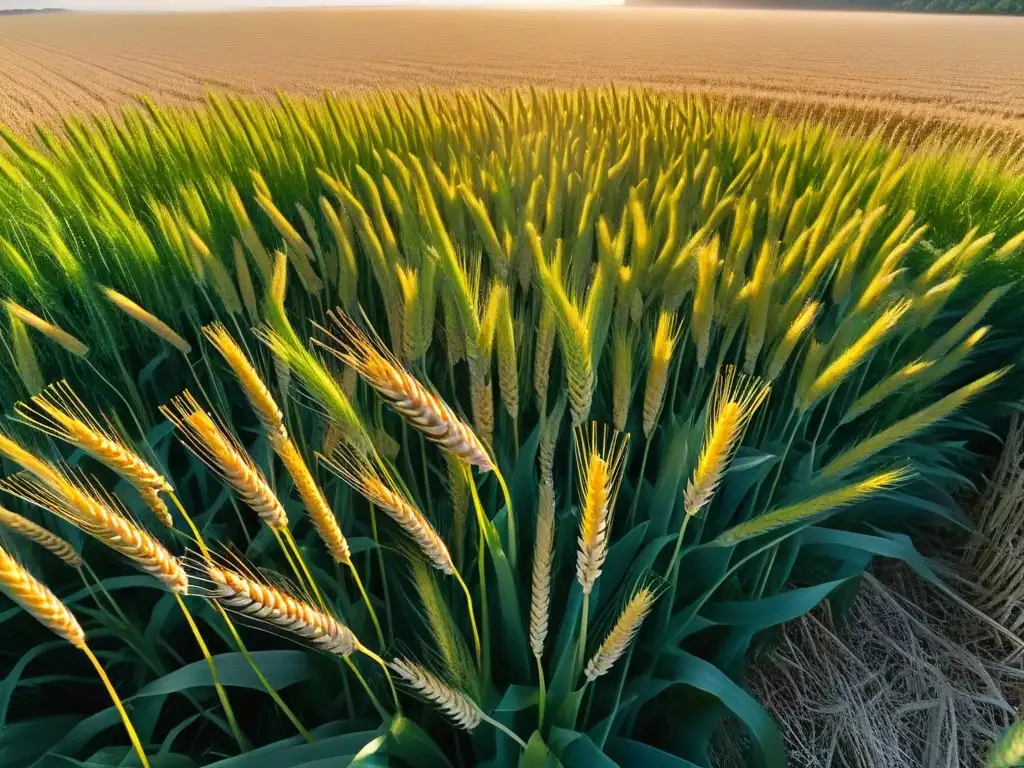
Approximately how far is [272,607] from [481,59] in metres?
4.05

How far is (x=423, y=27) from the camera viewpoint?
14.9 ft

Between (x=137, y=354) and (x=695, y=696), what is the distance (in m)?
1.24

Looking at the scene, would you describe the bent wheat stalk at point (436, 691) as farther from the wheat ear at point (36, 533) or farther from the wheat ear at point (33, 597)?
the wheat ear at point (36, 533)

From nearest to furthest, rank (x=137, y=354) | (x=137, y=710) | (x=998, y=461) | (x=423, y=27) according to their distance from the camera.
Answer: (x=137, y=710) < (x=137, y=354) < (x=998, y=461) < (x=423, y=27)

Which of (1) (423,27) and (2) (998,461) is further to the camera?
(1) (423,27)

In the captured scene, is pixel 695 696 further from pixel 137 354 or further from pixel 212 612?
pixel 137 354

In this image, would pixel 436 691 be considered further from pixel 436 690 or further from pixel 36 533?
pixel 36 533

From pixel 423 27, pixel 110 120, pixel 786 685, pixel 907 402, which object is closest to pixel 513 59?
pixel 423 27

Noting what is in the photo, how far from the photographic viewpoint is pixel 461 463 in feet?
2.24

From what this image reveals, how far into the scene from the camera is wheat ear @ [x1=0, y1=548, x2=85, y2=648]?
38 cm

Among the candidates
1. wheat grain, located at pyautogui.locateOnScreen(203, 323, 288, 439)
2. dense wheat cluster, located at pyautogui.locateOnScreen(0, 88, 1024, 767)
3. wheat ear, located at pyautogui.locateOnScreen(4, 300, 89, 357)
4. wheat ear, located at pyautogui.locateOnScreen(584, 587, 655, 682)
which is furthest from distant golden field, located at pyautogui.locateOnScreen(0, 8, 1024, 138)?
wheat ear, located at pyautogui.locateOnScreen(584, 587, 655, 682)

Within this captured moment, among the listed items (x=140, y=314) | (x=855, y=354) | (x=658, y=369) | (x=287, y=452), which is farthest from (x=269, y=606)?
(x=855, y=354)

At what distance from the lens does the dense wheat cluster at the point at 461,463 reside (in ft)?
1.79

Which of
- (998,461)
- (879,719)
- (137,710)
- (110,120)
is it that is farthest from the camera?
(110,120)
